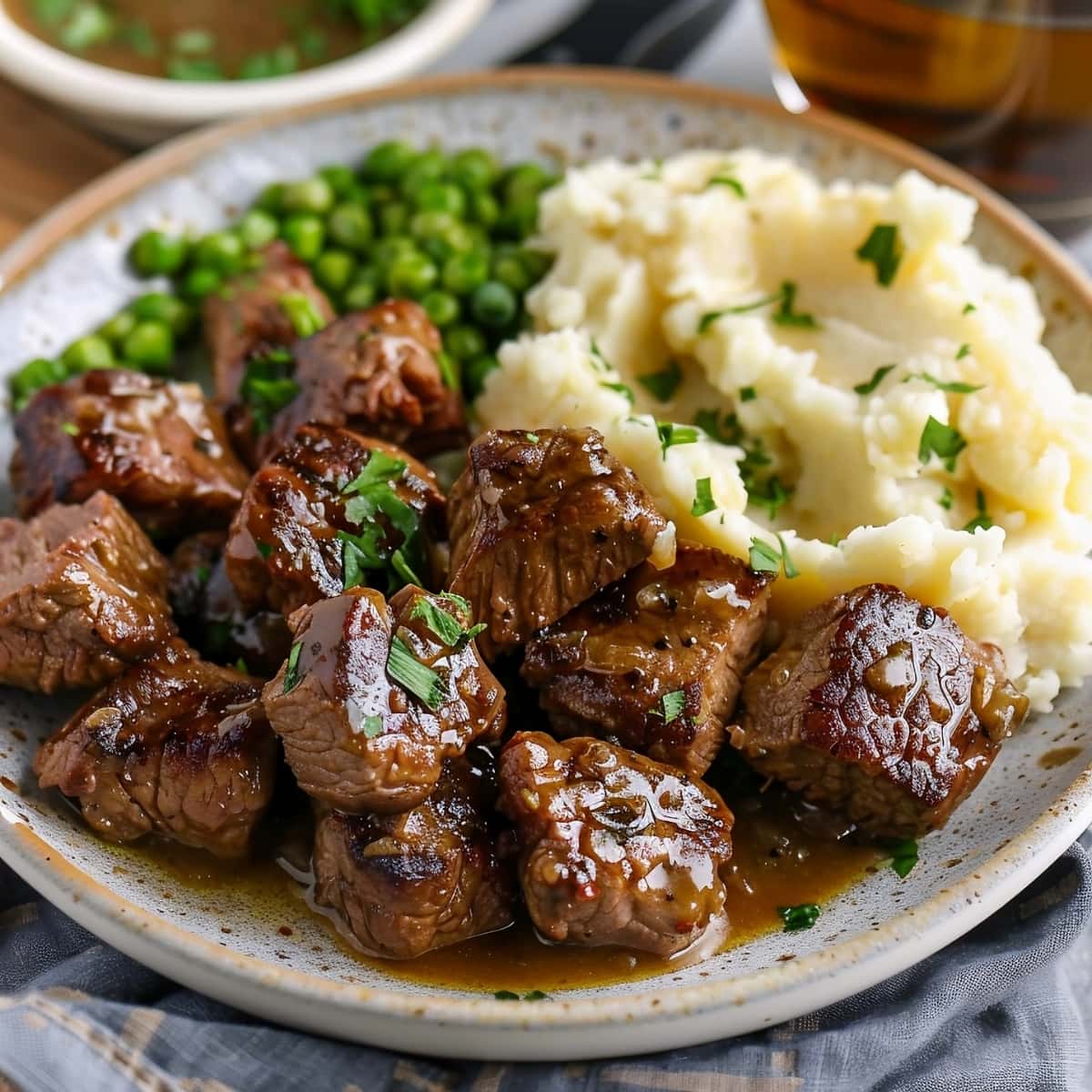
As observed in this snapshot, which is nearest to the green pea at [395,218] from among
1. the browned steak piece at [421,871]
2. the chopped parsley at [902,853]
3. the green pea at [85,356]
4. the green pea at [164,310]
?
the green pea at [164,310]

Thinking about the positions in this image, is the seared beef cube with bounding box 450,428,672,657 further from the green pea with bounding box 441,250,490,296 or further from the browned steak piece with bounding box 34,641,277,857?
the green pea with bounding box 441,250,490,296

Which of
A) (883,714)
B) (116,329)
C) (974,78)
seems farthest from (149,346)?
(974,78)

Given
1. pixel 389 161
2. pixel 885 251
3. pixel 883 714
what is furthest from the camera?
pixel 389 161

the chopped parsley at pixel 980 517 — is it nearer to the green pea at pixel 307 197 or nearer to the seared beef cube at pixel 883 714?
the seared beef cube at pixel 883 714

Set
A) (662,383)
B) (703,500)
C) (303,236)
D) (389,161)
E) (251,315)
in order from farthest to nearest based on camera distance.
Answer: (389,161) < (303,236) < (251,315) < (662,383) < (703,500)

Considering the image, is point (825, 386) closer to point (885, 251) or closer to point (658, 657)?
point (885, 251)

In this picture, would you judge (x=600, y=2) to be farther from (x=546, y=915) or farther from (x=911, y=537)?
(x=546, y=915)
